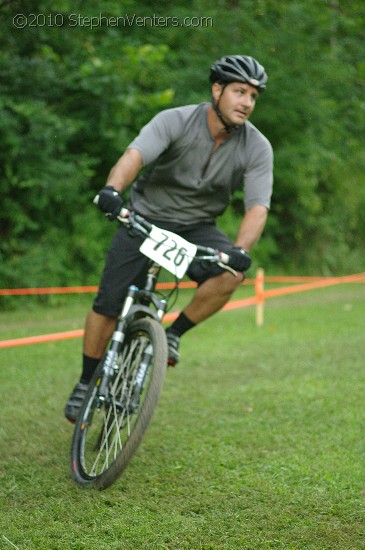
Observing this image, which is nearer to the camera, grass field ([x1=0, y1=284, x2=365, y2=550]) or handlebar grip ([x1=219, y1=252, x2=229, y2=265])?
grass field ([x1=0, y1=284, x2=365, y2=550])

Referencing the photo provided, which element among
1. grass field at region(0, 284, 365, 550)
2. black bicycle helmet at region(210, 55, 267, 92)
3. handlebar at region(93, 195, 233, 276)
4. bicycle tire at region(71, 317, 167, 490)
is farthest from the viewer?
black bicycle helmet at region(210, 55, 267, 92)

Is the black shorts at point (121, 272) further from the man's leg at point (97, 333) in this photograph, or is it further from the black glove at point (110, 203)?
the black glove at point (110, 203)

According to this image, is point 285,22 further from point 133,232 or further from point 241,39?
point 133,232

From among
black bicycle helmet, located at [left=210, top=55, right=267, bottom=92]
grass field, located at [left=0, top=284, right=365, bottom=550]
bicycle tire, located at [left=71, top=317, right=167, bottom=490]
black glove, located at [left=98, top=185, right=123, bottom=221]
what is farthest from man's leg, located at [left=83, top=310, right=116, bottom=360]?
black bicycle helmet, located at [left=210, top=55, right=267, bottom=92]

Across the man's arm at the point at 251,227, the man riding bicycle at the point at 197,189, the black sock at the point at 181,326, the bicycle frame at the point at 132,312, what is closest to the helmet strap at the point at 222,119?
the man riding bicycle at the point at 197,189

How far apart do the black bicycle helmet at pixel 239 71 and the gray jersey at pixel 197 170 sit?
0.22 metres

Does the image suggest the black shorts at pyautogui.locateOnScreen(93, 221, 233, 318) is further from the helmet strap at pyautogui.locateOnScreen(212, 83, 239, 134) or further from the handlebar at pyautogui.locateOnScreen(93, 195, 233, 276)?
the helmet strap at pyautogui.locateOnScreen(212, 83, 239, 134)

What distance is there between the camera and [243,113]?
479 centimetres

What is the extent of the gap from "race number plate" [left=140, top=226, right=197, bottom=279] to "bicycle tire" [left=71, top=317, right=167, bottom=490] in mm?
288

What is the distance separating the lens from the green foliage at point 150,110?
14836 millimetres

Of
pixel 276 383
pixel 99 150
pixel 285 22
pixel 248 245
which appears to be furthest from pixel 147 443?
pixel 285 22

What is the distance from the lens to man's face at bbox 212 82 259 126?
4781 mm

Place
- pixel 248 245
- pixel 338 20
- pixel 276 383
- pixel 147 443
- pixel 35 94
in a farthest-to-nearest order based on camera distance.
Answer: pixel 338 20 < pixel 35 94 < pixel 276 383 < pixel 147 443 < pixel 248 245

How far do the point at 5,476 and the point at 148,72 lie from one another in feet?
44.9
